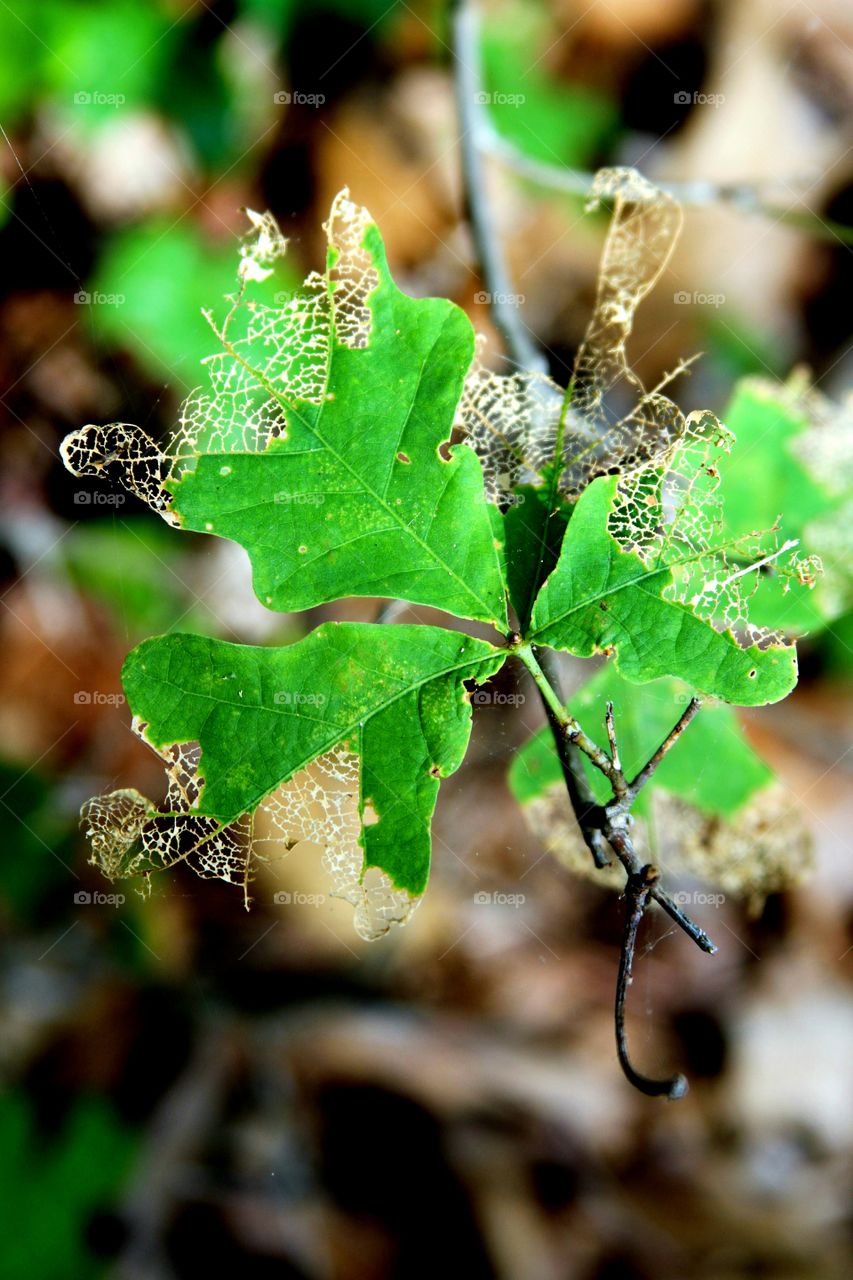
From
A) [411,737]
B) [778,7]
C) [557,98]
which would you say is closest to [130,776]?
[411,737]

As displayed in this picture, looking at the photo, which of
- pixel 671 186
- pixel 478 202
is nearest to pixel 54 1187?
pixel 478 202

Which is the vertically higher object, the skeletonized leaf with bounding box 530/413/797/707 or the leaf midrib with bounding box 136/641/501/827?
the skeletonized leaf with bounding box 530/413/797/707

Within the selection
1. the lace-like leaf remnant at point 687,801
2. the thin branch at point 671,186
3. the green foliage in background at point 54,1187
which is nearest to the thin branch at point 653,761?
the lace-like leaf remnant at point 687,801

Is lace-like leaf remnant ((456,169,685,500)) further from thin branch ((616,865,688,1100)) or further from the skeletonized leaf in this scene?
thin branch ((616,865,688,1100))

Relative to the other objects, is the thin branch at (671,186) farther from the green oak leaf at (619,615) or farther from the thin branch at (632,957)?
the thin branch at (632,957)

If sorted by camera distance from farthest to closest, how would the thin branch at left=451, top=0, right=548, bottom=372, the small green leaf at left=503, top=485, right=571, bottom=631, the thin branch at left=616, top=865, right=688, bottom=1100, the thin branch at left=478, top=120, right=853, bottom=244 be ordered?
1. the thin branch at left=478, top=120, right=853, bottom=244
2. the thin branch at left=451, top=0, right=548, bottom=372
3. the small green leaf at left=503, top=485, right=571, bottom=631
4. the thin branch at left=616, top=865, right=688, bottom=1100

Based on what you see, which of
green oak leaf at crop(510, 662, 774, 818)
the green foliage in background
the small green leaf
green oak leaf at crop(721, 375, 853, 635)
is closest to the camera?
the small green leaf

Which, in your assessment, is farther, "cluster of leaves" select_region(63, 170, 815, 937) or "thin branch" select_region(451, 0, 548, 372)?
"thin branch" select_region(451, 0, 548, 372)

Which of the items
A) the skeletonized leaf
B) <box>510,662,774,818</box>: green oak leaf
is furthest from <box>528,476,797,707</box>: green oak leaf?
<box>510,662,774,818</box>: green oak leaf

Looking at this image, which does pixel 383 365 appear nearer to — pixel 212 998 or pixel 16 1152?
pixel 212 998
